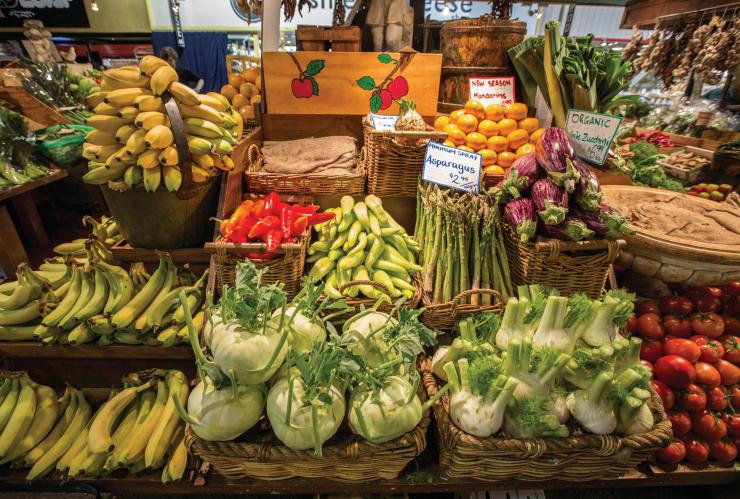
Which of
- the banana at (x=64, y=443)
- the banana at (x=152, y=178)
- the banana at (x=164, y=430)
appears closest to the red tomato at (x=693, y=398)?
the banana at (x=164, y=430)

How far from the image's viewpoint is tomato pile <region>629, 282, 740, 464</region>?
A: 5.79 feet

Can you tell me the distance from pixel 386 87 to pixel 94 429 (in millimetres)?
2551

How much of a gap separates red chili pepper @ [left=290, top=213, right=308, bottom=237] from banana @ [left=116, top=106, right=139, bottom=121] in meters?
0.89

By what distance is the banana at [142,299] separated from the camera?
5.88 feet

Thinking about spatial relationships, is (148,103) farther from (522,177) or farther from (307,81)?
(522,177)

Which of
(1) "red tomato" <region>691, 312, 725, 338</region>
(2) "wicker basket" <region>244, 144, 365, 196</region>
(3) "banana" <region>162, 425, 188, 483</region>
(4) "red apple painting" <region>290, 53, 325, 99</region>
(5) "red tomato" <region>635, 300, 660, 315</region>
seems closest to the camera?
(3) "banana" <region>162, 425, 188, 483</region>

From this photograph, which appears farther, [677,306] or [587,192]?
[677,306]

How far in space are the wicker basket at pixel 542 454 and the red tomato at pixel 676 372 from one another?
1.19ft

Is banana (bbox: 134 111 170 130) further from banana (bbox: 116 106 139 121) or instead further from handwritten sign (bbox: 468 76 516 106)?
handwritten sign (bbox: 468 76 516 106)

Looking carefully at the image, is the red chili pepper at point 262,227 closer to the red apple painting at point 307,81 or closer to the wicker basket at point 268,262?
the wicker basket at point 268,262

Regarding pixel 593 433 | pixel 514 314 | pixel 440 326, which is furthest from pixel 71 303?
pixel 593 433

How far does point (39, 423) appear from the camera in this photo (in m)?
1.77

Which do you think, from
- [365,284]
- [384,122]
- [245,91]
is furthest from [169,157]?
[245,91]

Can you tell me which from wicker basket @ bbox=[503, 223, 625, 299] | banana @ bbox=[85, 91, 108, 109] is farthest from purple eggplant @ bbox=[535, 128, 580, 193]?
banana @ bbox=[85, 91, 108, 109]
